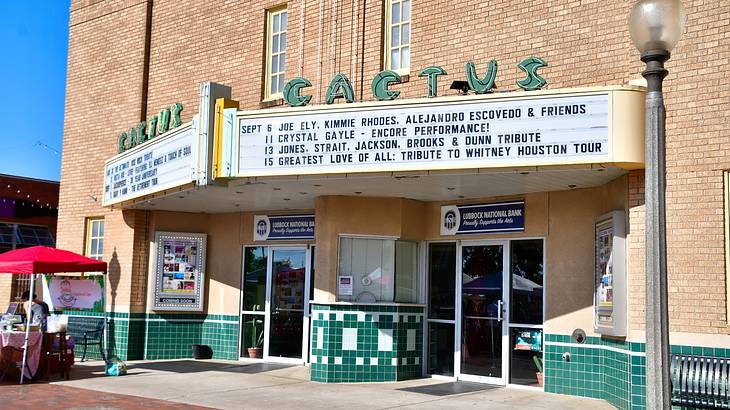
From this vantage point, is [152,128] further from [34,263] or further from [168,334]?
[168,334]

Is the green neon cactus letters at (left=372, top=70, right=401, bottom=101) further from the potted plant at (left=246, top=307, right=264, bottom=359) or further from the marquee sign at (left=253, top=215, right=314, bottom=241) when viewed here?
the potted plant at (left=246, top=307, right=264, bottom=359)

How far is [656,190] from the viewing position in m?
6.20

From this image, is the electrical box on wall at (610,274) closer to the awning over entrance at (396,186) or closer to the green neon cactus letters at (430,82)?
the awning over entrance at (396,186)

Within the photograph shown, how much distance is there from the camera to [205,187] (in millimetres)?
13086

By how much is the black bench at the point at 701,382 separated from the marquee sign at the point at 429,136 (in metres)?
→ 2.75

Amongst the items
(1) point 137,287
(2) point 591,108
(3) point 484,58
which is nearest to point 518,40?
(3) point 484,58

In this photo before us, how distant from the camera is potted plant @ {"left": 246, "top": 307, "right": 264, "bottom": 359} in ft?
55.6

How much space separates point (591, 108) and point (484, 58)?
10.4 ft

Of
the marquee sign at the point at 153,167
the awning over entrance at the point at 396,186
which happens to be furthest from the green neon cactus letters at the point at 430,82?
the marquee sign at the point at 153,167

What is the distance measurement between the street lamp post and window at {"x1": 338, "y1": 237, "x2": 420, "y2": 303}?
331 inches

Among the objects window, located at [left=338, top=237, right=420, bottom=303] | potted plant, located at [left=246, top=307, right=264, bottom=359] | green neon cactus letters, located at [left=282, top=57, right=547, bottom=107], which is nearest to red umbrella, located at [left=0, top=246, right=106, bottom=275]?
potted plant, located at [left=246, top=307, right=264, bottom=359]

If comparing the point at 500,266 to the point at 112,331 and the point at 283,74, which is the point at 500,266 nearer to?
the point at 283,74

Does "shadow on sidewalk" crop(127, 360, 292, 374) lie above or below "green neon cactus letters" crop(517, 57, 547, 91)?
below

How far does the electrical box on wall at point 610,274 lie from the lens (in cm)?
1105
